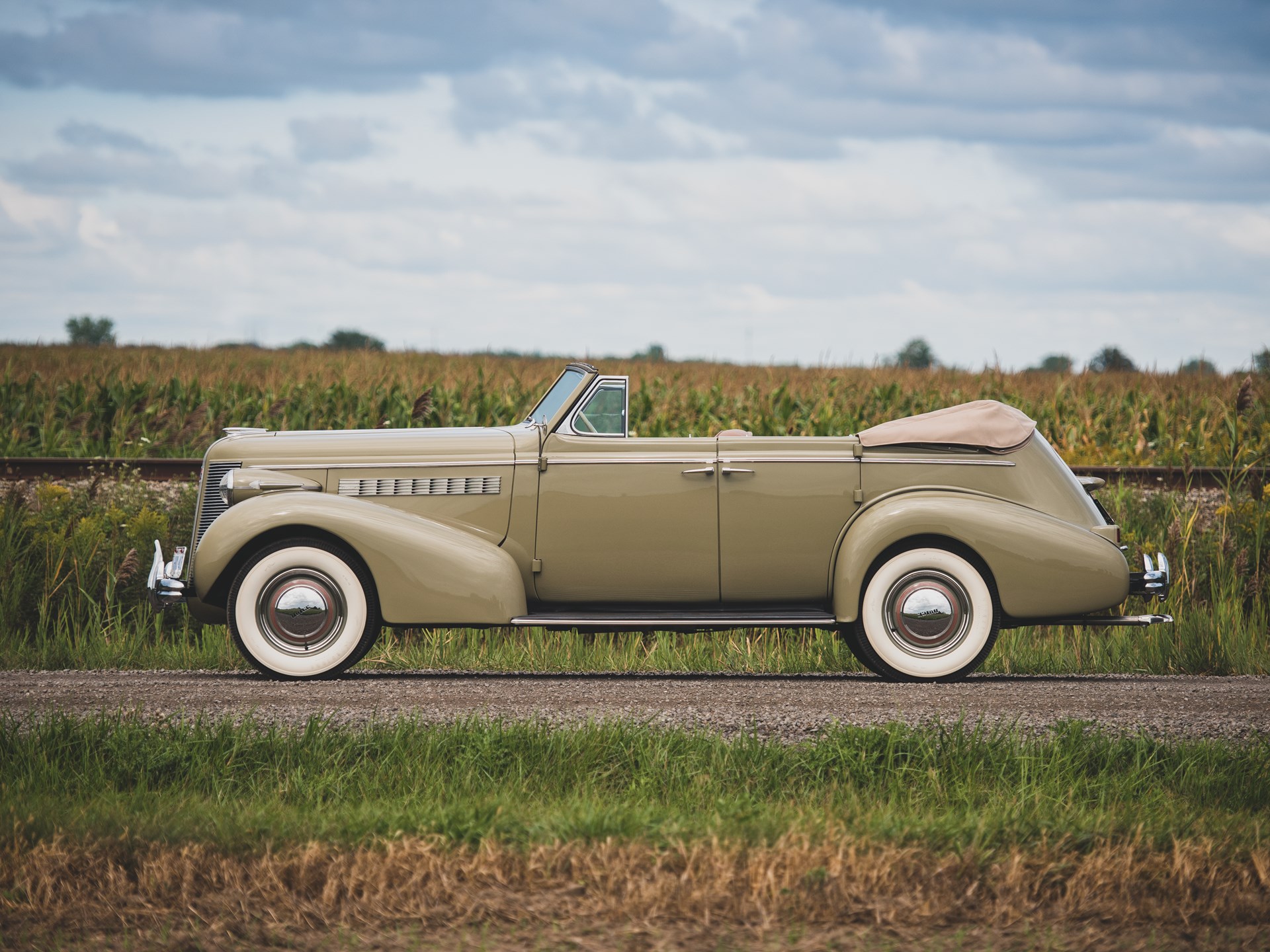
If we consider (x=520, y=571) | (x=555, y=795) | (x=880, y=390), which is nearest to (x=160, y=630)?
(x=520, y=571)

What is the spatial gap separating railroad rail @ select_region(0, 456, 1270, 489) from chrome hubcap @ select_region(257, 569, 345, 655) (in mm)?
4762

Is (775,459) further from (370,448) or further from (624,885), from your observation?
(624,885)

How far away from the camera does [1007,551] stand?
6.38 metres

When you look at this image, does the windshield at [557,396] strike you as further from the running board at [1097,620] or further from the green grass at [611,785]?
the running board at [1097,620]

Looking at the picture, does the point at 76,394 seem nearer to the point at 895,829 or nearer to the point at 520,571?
the point at 520,571

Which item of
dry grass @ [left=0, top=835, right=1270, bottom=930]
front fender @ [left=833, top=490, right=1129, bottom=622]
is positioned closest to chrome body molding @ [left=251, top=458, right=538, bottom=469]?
front fender @ [left=833, top=490, right=1129, bottom=622]

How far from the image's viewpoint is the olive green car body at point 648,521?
631 centimetres

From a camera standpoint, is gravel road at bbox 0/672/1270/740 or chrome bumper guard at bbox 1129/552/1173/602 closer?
gravel road at bbox 0/672/1270/740

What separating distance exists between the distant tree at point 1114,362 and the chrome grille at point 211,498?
16.0 m

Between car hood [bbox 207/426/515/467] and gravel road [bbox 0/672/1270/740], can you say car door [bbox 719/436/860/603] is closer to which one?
gravel road [bbox 0/672/1270/740]

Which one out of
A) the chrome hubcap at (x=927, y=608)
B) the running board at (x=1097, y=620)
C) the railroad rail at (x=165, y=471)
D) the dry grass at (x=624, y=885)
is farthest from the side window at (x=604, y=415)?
the railroad rail at (x=165, y=471)

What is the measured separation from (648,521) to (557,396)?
3.54 ft

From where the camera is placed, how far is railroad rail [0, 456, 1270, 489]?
10.7 meters

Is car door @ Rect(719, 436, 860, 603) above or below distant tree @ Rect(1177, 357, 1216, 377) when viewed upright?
below
